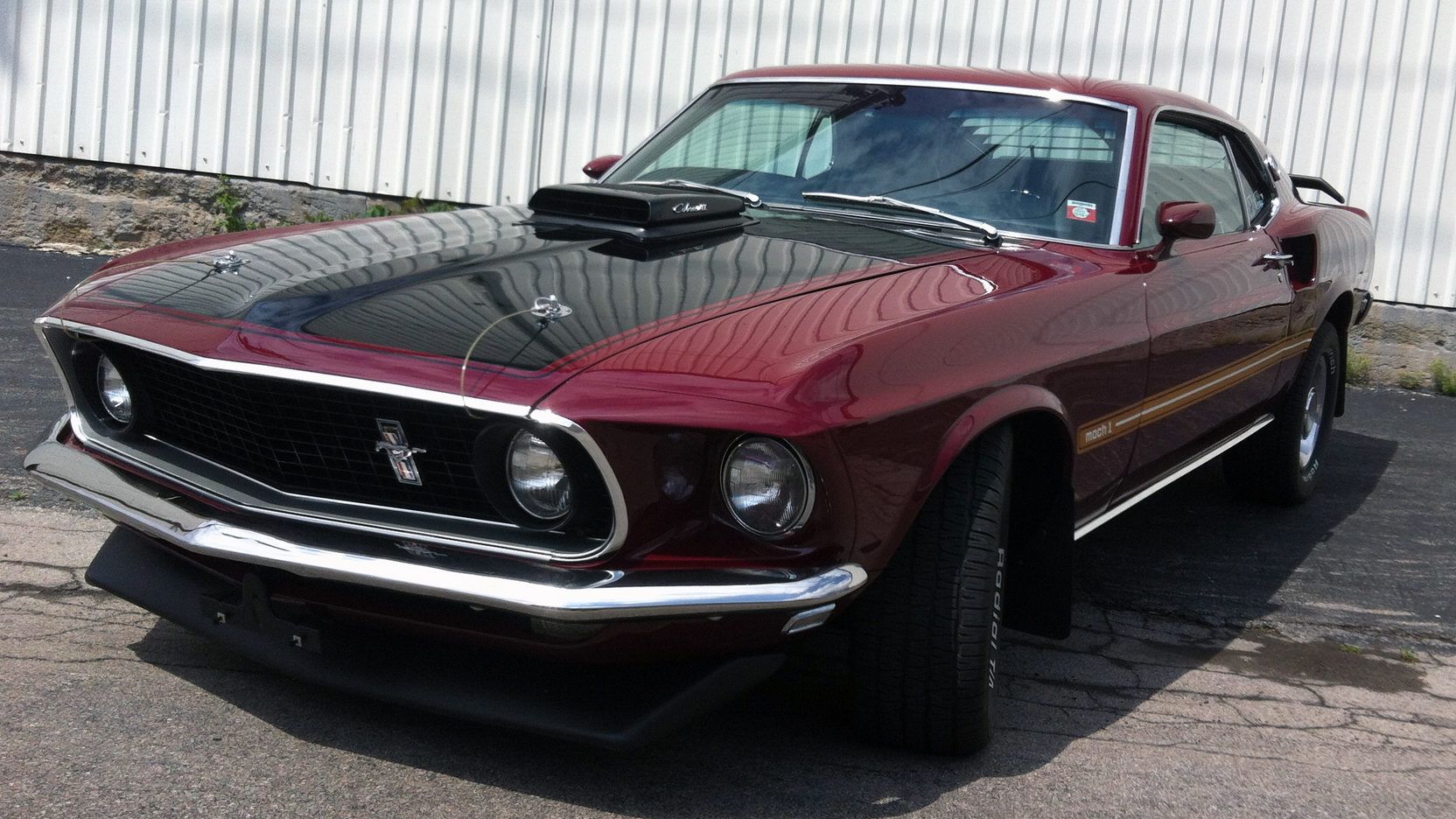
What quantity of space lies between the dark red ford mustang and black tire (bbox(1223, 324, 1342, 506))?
1.55 meters

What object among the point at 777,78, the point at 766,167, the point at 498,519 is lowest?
the point at 498,519

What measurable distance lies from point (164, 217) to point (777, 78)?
537 centimetres

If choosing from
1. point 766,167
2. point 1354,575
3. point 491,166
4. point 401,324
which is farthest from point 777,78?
point 491,166

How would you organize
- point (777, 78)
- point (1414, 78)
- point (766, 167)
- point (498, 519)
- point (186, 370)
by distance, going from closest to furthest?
1. point (498, 519)
2. point (186, 370)
3. point (766, 167)
4. point (777, 78)
5. point (1414, 78)

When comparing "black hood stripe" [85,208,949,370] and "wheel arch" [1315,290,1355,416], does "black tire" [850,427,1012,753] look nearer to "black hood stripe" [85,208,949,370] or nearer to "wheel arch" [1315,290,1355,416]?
"black hood stripe" [85,208,949,370]

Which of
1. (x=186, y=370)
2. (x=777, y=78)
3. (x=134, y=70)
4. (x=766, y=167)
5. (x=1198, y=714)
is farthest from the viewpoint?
(x=134, y=70)

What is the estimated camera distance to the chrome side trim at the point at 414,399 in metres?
2.33

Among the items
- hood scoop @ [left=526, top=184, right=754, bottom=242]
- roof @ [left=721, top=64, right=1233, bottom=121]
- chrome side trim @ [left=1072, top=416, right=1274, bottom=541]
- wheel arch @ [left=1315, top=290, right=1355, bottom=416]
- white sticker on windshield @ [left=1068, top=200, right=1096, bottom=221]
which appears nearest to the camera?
hood scoop @ [left=526, top=184, right=754, bottom=242]

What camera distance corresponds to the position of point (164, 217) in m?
8.40

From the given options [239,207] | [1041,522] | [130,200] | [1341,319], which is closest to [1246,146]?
[1341,319]

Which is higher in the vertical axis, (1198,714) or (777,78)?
(777,78)

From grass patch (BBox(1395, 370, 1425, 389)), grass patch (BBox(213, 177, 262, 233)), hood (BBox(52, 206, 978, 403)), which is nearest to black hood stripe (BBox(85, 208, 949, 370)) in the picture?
hood (BBox(52, 206, 978, 403))

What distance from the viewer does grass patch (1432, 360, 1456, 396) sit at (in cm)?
785

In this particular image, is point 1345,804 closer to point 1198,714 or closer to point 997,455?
point 1198,714
